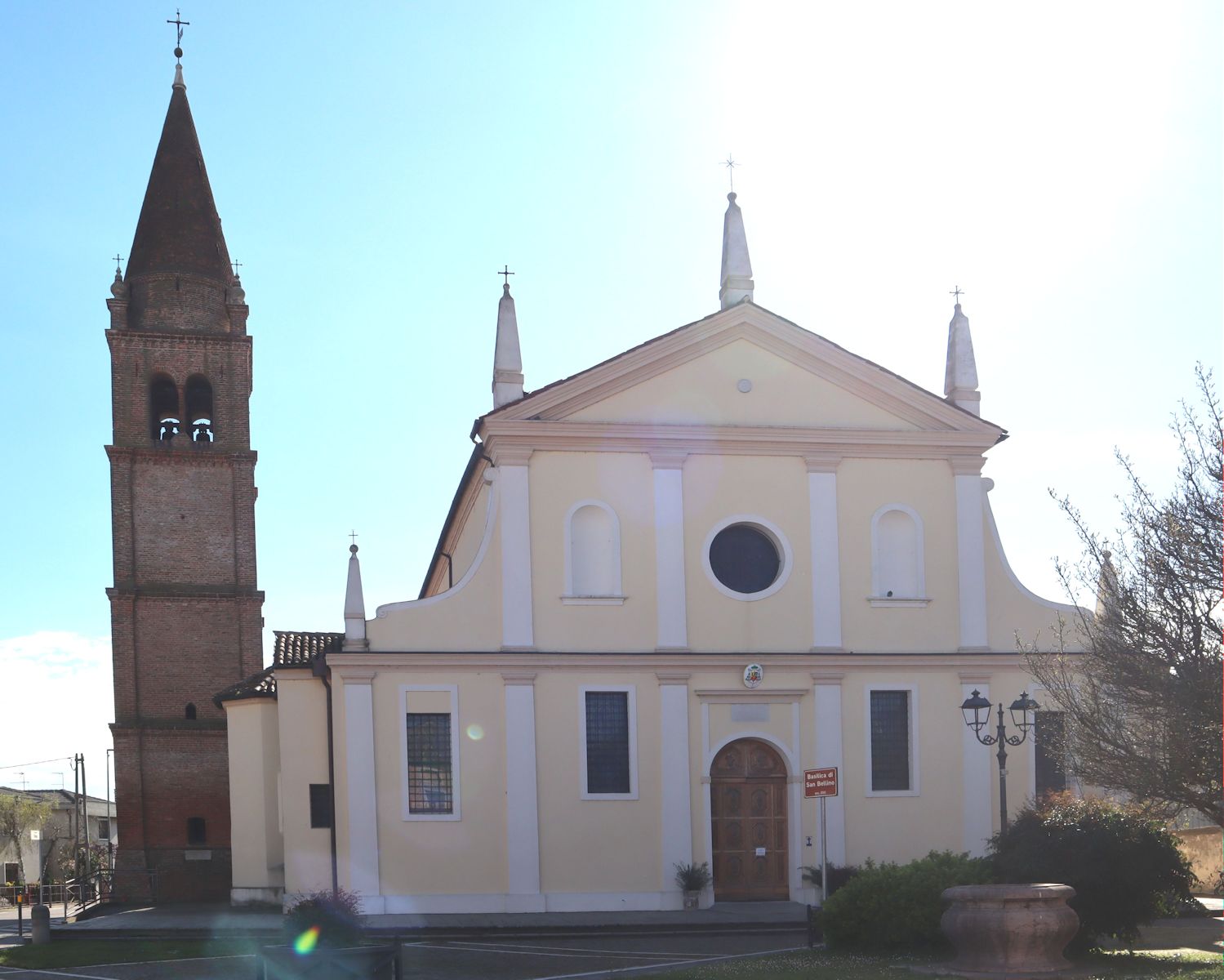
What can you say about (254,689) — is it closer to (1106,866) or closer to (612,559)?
(612,559)

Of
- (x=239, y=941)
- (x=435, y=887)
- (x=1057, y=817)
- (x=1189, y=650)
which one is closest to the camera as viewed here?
(x=1189, y=650)

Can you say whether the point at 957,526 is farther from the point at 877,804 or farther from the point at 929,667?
the point at 877,804

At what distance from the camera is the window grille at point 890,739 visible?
86.7 feet

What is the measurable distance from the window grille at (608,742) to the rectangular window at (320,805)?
5.10m

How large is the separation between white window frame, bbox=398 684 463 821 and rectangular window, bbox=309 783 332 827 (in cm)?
48

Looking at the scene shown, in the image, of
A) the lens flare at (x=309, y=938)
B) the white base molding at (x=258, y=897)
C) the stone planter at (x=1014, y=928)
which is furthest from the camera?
the white base molding at (x=258, y=897)

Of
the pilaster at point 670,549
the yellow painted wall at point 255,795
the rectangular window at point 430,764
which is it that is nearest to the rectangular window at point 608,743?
the pilaster at point 670,549

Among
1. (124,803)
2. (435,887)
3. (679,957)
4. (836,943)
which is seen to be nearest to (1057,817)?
(836,943)

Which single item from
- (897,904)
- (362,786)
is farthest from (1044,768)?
(362,786)

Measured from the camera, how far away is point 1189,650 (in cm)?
1591

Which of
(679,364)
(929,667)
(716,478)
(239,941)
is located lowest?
(239,941)

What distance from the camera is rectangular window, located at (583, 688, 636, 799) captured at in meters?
25.5

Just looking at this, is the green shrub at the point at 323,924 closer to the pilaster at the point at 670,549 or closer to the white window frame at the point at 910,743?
the pilaster at the point at 670,549

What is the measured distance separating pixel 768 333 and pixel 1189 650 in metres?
13.0
